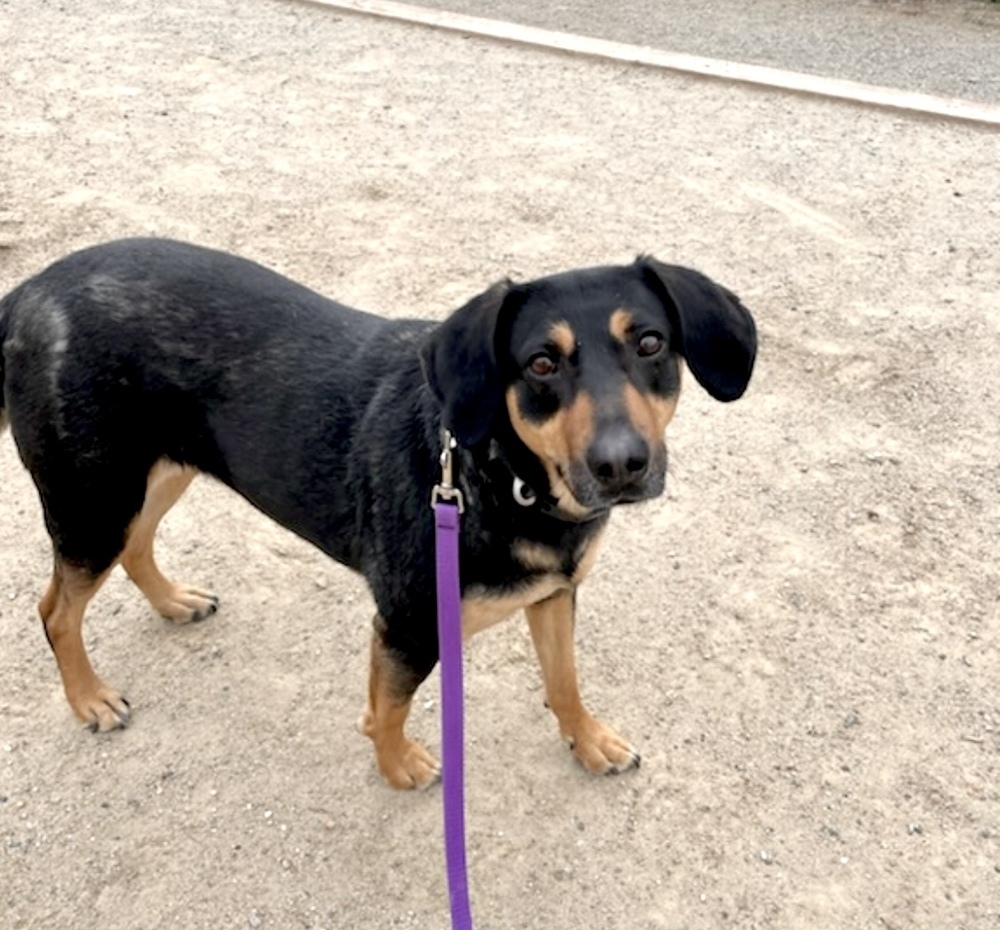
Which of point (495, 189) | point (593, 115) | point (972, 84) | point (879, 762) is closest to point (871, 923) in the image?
point (879, 762)

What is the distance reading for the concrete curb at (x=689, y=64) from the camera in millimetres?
8203

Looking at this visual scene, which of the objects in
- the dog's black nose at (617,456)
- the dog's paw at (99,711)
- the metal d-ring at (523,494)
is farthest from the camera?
the dog's paw at (99,711)

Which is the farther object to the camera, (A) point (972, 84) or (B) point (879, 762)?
(A) point (972, 84)

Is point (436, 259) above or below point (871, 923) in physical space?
above

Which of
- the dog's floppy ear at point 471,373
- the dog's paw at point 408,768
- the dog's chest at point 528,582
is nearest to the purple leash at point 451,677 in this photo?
the dog's floppy ear at point 471,373

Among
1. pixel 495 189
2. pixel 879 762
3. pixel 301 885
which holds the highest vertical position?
pixel 495 189

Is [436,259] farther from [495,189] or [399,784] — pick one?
[399,784]

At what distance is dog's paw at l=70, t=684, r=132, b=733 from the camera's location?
405 centimetres

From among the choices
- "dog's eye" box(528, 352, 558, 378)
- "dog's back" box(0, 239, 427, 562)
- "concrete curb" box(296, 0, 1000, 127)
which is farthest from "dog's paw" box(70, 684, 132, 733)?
"concrete curb" box(296, 0, 1000, 127)

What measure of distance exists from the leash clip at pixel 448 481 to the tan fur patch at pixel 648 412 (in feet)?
1.59

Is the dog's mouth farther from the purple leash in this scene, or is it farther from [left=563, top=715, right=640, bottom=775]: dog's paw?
[left=563, top=715, right=640, bottom=775]: dog's paw

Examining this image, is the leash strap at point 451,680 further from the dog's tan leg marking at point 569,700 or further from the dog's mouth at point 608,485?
the dog's tan leg marking at point 569,700

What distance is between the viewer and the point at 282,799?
12.7 ft

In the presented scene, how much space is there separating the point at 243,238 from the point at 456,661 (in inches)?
192
